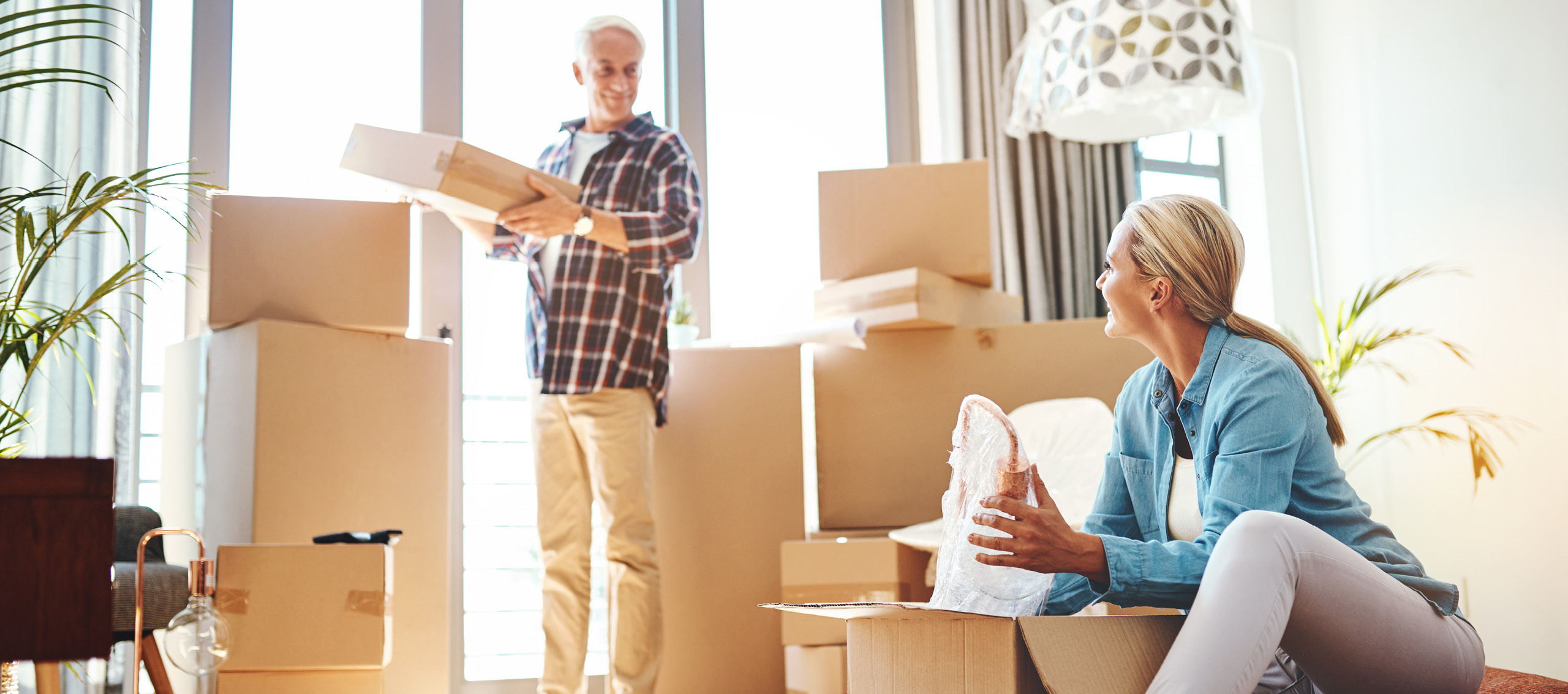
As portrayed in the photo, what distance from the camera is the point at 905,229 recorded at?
2539 mm

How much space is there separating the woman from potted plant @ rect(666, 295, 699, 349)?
5.19 feet

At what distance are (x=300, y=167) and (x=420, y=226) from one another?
33 centimetres

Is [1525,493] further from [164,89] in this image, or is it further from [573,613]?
[164,89]

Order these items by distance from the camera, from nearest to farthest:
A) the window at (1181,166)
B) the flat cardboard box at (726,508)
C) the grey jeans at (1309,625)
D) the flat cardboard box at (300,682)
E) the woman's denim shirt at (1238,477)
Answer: the grey jeans at (1309,625), the woman's denim shirt at (1238,477), the flat cardboard box at (300,682), the flat cardboard box at (726,508), the window at (1181,166)

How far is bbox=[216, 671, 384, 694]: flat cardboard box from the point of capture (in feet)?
5.79

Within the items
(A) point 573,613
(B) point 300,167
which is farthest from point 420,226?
(A) point 573,613

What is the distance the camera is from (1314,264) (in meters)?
3.30

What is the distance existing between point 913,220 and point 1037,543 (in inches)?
62.6

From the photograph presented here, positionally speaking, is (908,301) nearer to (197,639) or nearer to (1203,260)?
(1203,260)

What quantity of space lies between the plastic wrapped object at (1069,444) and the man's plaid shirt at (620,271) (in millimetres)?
713

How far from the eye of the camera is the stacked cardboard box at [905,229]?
2535 mm

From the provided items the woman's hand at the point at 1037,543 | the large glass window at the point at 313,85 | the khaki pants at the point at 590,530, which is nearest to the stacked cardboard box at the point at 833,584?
the khaki pants at the point at 590,530

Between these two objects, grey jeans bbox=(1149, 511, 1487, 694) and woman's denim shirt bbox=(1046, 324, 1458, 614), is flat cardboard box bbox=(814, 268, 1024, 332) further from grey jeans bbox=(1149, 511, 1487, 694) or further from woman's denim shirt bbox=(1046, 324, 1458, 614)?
grey jeans bbox=(1149, 511, 1487, 694)

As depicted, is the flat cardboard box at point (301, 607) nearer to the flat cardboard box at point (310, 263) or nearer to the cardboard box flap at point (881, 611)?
the flat cardboard box at point (310, 263)
